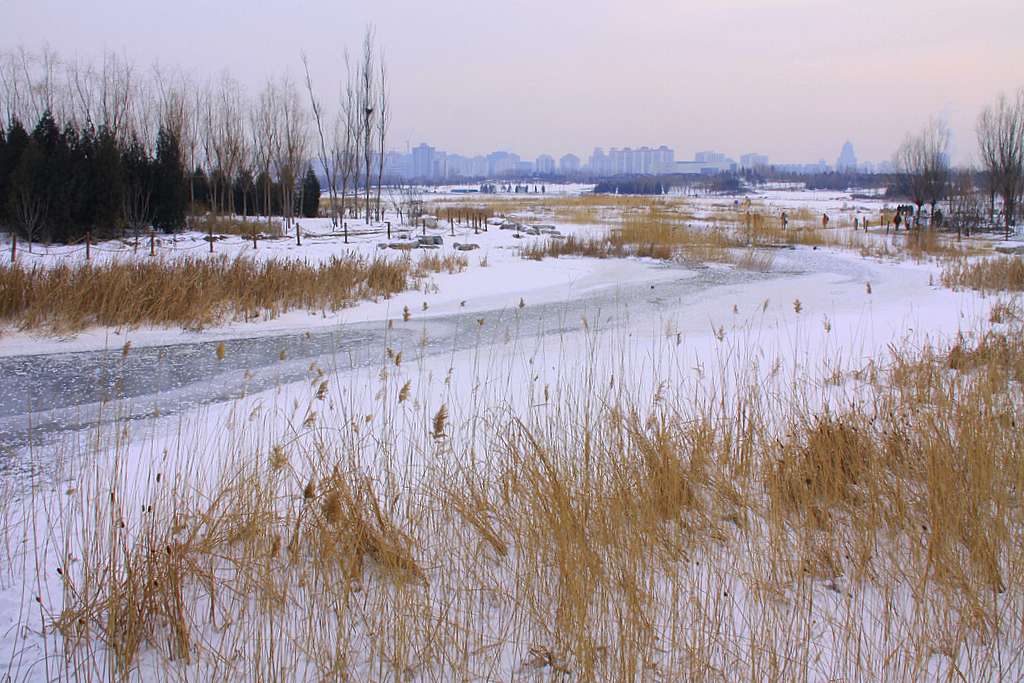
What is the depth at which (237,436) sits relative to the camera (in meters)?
5.27

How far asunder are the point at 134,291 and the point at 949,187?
4336 cm

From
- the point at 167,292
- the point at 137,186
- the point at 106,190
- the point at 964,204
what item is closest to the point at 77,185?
the point at 106,190

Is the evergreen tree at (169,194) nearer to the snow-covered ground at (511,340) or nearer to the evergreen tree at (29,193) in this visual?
the evergreen tree at (29,193)

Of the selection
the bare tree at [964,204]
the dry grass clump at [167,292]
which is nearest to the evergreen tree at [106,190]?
the dry grass clump at [167,292]

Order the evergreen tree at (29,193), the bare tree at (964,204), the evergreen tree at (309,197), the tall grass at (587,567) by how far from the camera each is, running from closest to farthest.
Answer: the tall grass at (587,567) → the evergreen tree at (29,193) → the bare tree at (964,204) → the evergreen tree at (309,197)

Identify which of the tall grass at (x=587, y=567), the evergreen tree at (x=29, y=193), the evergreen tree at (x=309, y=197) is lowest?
the tall grass at (x=587, y=567)

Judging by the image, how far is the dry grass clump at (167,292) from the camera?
395 inches

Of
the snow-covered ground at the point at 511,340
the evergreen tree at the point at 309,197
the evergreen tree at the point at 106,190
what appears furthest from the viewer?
the evergreen tree at the point at 309,197

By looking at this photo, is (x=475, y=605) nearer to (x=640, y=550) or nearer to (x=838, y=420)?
(x=640, y=550)

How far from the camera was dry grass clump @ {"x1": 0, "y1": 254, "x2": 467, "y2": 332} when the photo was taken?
32.9ft

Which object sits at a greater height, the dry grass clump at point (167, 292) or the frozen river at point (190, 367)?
the dry grass clump at point (167, 292)

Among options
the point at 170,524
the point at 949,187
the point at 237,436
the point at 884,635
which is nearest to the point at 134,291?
the point at 237,436

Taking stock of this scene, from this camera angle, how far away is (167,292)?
10820 mm

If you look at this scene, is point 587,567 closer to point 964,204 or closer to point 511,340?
point 511,340
